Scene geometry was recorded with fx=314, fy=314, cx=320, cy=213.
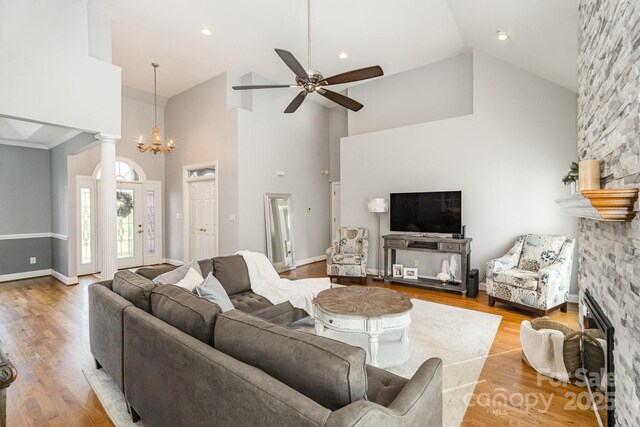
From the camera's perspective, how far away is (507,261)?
14.3 feet

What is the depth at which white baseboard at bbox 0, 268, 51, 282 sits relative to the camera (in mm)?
5828

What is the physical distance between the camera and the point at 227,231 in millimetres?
6184

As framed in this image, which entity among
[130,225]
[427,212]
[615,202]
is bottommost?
[130,225]

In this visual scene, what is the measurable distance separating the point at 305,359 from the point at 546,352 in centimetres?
238

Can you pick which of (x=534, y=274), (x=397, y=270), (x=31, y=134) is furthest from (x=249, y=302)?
(x=31, y=134)

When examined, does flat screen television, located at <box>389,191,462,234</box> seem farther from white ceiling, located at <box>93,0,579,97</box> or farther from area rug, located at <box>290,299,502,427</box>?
white ceiling, located at <box>93,0,579,97</box>

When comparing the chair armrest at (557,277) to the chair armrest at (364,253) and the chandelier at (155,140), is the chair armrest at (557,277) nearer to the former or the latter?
the chair armrest at (364,253)

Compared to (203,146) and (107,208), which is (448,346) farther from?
(203,146)

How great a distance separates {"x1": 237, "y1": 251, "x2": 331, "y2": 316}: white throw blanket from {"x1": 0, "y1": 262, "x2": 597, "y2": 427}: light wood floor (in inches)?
63.2

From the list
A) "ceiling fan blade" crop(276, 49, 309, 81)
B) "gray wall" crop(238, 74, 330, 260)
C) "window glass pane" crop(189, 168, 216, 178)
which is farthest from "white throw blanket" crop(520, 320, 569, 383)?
"window glass pane" crop(189, 168, 216, 178)

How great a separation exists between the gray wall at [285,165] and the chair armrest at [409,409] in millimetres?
5047

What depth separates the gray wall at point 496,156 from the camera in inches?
178

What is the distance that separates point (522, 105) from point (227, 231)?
17.9ft

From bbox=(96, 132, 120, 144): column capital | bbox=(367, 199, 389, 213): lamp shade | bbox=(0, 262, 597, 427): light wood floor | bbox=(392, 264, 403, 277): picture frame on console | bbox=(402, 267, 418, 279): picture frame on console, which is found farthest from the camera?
bbox=(367, 199, 389, 213): lamp shade
